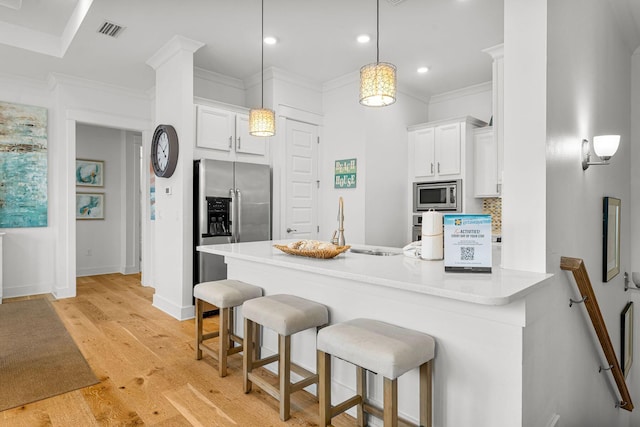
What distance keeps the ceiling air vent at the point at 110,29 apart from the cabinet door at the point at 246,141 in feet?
4.54

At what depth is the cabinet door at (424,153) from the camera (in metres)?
5.13

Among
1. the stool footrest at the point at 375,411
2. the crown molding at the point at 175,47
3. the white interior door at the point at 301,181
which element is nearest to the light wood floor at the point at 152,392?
the stool footrest at the point at 375,411

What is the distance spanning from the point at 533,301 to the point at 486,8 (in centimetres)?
271

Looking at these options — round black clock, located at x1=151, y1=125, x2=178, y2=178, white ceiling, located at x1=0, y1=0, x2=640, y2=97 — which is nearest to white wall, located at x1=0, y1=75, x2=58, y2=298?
white ceiling, located at x1=0, y1=0, x2=640, y2=97

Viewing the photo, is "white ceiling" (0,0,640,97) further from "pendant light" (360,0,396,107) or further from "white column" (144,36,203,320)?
"pendant light" (360,0,396,107)

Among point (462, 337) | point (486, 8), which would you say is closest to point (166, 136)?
point (486, 8)

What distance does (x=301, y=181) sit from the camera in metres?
4.98

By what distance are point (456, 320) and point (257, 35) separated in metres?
3.27

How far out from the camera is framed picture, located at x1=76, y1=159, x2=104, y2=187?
20.6 ft

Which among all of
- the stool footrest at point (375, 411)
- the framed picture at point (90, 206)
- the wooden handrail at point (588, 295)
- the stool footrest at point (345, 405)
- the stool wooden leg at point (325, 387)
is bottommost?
the stool footrest at point (375, 411)

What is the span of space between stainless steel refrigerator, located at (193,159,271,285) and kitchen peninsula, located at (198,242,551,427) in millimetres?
1978

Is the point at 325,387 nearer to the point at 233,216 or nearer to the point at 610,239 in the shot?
the point at 233,216

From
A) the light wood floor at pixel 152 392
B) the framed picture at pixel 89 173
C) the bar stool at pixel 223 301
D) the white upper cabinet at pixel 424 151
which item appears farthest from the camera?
the framed picture at pixel 89 173

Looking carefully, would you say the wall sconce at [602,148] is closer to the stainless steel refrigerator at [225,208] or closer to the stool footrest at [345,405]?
the stool footrest at [345,405]
